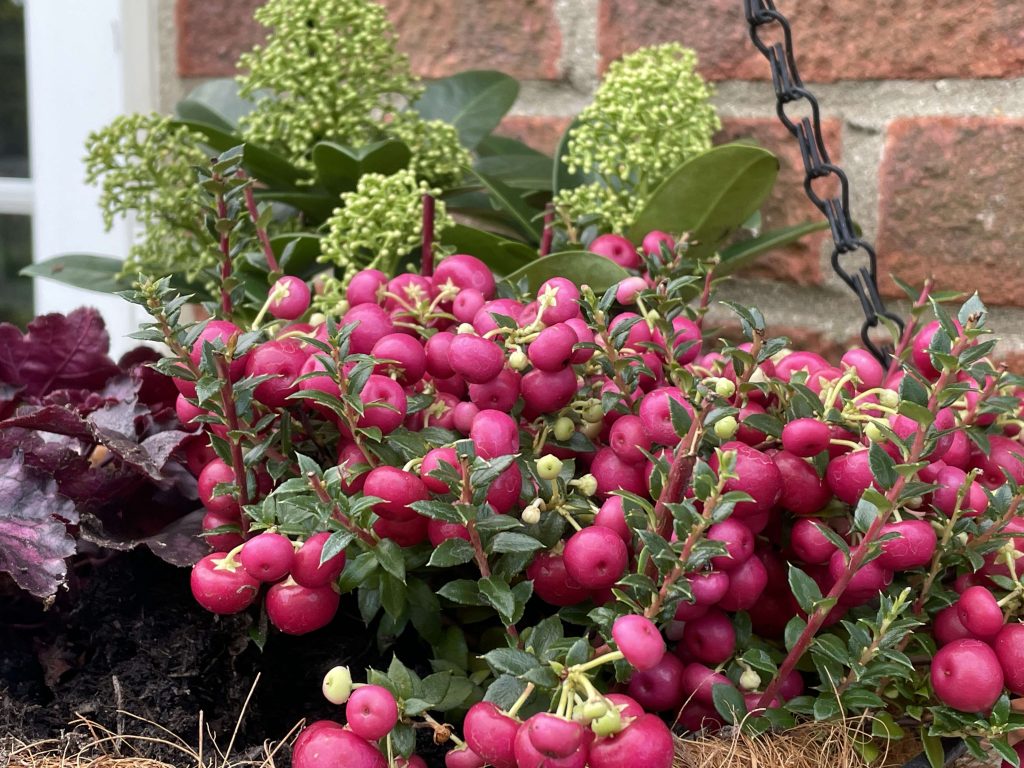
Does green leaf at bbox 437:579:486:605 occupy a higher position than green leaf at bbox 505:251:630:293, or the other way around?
green leaf at bbox 505:251:630:293

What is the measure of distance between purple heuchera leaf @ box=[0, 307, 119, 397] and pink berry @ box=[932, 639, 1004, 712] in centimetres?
48

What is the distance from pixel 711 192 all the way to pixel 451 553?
1.19ft

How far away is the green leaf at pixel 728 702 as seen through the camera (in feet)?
1.24

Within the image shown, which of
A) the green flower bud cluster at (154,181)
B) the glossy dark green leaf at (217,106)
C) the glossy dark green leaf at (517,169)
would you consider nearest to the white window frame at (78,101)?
the glossy dark green leaf at (217,106)

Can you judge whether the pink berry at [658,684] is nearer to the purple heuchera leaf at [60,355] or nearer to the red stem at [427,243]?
the red stem at [427,243]

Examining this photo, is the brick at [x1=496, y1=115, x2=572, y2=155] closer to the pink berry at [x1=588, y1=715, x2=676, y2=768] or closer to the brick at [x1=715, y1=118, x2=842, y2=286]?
the brick at [x1=715, y1=118, x2=842, y2=286]

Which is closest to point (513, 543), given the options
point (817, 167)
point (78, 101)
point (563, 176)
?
point (817, 167)

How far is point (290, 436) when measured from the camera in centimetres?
44

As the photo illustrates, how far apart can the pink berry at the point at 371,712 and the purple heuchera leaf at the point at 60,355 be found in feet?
1.07

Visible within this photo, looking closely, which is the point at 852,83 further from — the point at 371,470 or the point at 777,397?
the point at 371,470

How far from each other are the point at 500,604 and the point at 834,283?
53cm

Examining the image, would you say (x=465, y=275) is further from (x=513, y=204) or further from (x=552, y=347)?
(x=513, y=204)

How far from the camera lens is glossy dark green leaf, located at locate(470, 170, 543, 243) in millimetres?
686

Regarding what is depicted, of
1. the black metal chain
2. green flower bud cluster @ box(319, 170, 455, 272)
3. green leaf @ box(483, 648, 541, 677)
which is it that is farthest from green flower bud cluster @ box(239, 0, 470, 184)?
green leaf @ box(483, 648, 541, 677)
